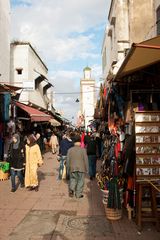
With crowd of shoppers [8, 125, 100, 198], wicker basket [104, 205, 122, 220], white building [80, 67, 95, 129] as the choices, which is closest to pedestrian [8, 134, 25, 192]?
crowd of shoppers [8, 125, 100, 198]

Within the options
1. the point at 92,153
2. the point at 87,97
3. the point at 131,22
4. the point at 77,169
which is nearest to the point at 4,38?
the point at 131,22

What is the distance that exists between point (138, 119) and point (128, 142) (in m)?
0.54

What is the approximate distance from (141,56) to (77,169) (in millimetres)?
4958

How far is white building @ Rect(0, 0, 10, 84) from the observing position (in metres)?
19.6

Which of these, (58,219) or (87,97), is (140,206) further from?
(87,97)

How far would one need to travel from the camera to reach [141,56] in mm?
5816

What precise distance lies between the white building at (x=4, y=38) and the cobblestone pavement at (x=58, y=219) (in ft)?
34.1

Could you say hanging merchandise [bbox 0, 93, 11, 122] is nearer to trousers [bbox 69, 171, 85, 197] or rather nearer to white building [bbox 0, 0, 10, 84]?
trousers [bbox 69, 171, 85, 197]

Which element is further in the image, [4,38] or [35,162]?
[4,38]

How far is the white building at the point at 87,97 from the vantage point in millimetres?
58328

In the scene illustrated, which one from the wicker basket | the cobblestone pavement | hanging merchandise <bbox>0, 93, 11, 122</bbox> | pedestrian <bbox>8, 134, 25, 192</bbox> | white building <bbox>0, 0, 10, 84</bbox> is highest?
white building <bbox>0, 0, 10, 84</bbox>

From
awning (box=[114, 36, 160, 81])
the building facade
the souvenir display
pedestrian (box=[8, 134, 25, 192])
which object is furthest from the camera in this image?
the building facade

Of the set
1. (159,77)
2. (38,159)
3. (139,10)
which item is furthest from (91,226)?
(139,10)

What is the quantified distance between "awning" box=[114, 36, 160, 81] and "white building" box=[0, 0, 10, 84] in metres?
14.0
